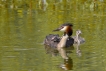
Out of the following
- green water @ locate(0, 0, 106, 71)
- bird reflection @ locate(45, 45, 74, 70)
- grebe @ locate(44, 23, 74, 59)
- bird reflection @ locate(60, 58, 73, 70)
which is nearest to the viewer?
bird reflection @ locate(60, 58, 73, 70)

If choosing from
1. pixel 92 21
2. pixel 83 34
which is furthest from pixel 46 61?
pixel 92 21

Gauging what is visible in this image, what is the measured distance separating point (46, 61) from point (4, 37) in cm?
351

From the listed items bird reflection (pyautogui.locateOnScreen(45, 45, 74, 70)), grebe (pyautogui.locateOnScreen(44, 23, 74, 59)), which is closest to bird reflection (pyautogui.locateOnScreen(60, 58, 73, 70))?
bird reflection (pyautogui.locateOnScreen(45, 45, 74, 70))

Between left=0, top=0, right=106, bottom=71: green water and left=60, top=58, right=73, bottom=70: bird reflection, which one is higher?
left=0, top=0, right=106, bottom=71: green water

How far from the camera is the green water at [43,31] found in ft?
42.1

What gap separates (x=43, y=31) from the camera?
17.5 metres

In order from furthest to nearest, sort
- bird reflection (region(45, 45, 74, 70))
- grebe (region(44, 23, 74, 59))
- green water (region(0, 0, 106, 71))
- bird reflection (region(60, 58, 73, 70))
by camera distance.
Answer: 1. grebe (region(44, 23, 74, 59))
2. green water (region(0, 0, 106, 71))
3. bird reflection (region(45, 45, 74, 70))
4. bird reflection (region(60, 58, 73, 70))

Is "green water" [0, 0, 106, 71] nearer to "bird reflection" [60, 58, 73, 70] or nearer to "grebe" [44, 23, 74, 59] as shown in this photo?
"bird reflection" [60, 58, 73, 70]

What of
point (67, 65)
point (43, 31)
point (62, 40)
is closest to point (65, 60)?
point (67, 65)

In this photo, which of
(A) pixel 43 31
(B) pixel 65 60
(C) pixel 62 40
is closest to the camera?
(B) pixel 65 60

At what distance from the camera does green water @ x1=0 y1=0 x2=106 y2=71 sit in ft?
42.1

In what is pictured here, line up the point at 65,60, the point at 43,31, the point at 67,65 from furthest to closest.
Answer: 1. the point at 43,31
2. the point at 65,60
3. the point at 67,65

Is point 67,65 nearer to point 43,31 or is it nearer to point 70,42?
point 70,42

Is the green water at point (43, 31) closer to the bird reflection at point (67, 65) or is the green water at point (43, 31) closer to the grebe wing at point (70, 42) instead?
the bird reflection at point (67, 65)
